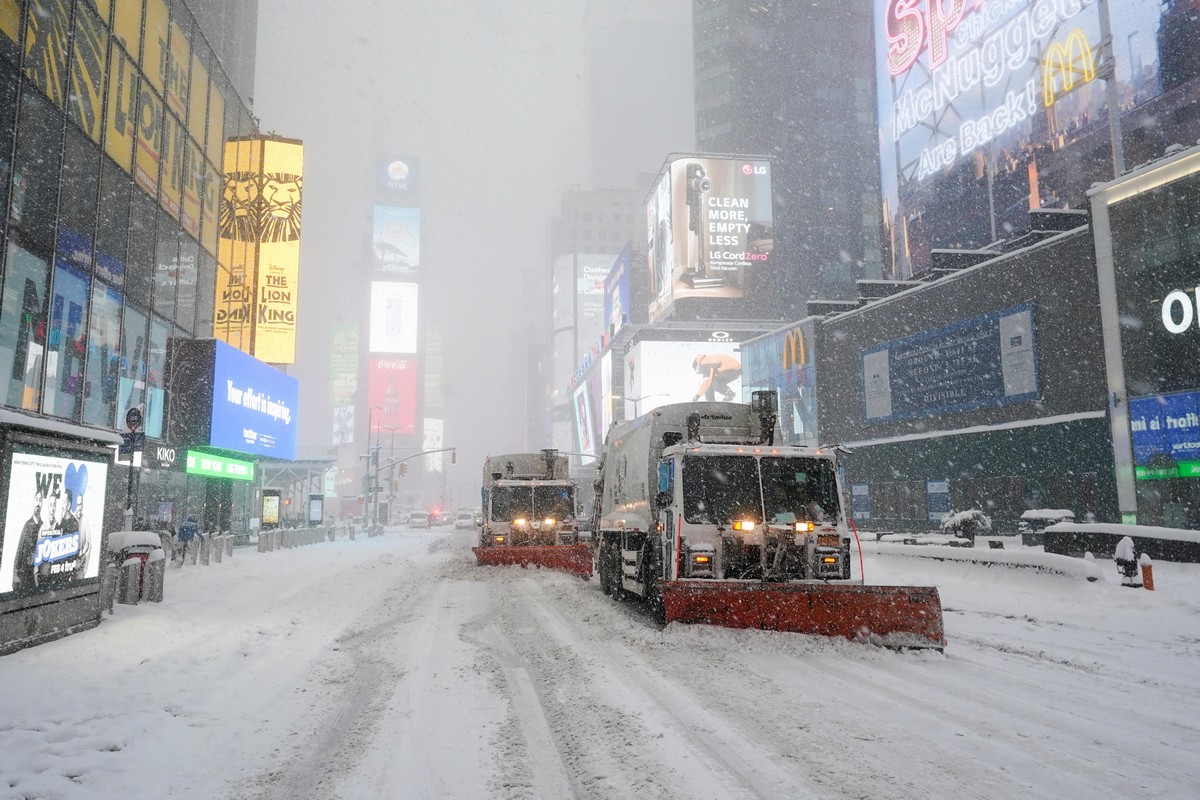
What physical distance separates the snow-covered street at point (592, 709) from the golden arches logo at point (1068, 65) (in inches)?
1282

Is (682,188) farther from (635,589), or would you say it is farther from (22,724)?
(22,724)

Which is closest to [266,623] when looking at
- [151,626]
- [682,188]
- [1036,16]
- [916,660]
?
[151,626]

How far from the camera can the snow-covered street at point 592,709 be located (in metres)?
4.87

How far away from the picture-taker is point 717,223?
85812 millimetres

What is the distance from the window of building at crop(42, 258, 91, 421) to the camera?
20938 mm

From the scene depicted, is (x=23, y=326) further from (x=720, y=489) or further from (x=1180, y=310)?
(x=1180, y=310)

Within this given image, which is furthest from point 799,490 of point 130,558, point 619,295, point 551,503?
point 619,295

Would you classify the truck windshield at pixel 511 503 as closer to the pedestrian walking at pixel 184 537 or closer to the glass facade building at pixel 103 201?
the pedestrian walking at pixel 184 537

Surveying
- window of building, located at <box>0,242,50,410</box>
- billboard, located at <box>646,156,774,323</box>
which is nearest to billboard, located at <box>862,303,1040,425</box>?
window of building, located at <box>0,242,50,410</box>

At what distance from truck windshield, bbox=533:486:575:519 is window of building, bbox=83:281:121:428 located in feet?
43.5

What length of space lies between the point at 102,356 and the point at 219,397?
6641mm

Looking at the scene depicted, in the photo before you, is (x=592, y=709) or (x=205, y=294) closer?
(x=592, y=709)

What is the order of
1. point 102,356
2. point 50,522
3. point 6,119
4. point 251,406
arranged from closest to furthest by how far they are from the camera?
point 50,522 → point 6,119 → point 102,356 → point 251,406

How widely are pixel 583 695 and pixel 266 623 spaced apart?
6.22 m
